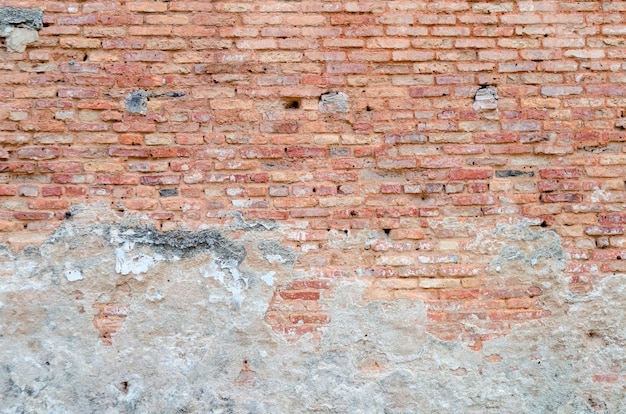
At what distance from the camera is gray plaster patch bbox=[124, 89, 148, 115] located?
3.21 metres

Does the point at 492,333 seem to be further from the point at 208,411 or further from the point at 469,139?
the point at 208,411

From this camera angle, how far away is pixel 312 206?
320cm

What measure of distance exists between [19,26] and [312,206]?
71.6 inches

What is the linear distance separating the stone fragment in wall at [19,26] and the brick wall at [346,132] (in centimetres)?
4

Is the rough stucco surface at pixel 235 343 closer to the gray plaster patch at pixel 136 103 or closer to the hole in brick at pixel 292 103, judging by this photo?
the gray plaster patch at pixel 136 103

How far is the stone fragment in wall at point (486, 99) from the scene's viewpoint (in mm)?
3260

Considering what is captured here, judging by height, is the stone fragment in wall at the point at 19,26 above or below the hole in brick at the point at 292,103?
above

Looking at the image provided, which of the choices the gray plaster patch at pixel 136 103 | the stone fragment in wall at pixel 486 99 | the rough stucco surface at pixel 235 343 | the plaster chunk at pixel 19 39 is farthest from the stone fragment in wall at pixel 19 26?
the stone fragment in wall at pixel 486 99

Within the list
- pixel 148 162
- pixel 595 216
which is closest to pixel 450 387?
pixel 595 216

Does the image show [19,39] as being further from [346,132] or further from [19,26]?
[346,132]

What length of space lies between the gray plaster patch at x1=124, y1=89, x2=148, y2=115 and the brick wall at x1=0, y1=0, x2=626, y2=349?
0.01 meters

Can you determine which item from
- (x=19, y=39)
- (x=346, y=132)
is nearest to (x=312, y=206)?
(x=346, y=132)

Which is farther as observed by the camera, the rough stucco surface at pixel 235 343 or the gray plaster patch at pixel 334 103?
the gray plaster patch at pixel 334 103

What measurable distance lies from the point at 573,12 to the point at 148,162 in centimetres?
245
